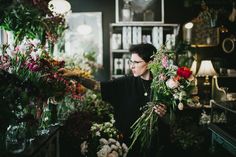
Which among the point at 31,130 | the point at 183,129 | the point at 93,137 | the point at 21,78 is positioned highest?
the point at 21,78

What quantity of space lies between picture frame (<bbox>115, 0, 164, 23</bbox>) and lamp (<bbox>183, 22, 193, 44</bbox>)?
18.7 inches

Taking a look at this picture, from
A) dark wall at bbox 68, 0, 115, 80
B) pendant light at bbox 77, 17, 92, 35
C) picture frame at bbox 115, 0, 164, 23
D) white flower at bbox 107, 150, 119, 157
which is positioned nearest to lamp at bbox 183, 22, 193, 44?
picture frame at bbox 115, 0, 164, 23

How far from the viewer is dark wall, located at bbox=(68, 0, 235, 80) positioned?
22.6ft

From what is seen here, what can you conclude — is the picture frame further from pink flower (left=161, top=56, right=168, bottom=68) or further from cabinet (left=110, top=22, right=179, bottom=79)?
pink flower (left=161, top=56, right=168, bottom=68)

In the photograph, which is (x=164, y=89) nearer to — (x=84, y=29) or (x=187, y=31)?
(x=187, y=31)

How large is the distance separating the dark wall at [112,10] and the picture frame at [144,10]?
0.53ft

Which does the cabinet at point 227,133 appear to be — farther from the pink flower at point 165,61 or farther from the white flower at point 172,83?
the pink flower at point 165,61

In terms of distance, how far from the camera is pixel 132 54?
340 cm

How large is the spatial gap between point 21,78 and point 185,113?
456cm

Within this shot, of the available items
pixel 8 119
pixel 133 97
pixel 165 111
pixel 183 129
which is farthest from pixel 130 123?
pixel 183 129

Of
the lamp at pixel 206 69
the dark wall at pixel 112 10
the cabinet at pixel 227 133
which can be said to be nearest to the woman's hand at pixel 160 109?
the cabinet at pixel 227 133

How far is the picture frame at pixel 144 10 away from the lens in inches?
265

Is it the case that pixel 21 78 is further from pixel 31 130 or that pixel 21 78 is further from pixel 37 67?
pixel 31 130

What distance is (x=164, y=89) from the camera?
2.77 m
